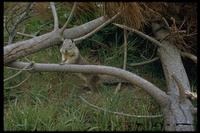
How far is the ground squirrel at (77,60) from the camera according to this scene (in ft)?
10.9

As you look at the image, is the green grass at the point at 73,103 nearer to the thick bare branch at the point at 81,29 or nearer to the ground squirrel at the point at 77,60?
the ground squirrel at the point at 77,60

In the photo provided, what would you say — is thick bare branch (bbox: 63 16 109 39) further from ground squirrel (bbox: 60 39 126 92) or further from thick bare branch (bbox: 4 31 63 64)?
thick bare branch (bbox: 4 31 63 64)

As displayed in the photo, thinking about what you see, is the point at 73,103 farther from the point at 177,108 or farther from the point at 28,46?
the point at 177,108

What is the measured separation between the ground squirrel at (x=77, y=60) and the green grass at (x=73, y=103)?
0.07m

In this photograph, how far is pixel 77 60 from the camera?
3.57 metres

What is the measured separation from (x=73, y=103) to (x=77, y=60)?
0.43 metres

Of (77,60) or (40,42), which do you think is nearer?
(40,42)

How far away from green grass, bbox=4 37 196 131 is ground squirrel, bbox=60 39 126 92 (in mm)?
72

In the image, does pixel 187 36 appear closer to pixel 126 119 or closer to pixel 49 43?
pixel 126 119

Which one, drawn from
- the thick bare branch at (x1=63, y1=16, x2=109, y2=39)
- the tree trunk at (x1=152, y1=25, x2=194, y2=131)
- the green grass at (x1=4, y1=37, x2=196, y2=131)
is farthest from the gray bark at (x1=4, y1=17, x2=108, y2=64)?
the tree trunk at (x1=152, y1=25, x2=194, y2=131)

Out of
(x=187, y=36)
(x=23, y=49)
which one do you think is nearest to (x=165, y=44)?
(x=187, y=36)

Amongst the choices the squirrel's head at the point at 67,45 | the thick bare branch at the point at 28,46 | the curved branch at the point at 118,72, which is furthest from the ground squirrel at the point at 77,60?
the curved branch at the point at 118,72

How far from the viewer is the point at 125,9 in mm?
3035

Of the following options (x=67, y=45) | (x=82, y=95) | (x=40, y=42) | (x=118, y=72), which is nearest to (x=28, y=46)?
(x=40, y=42)
